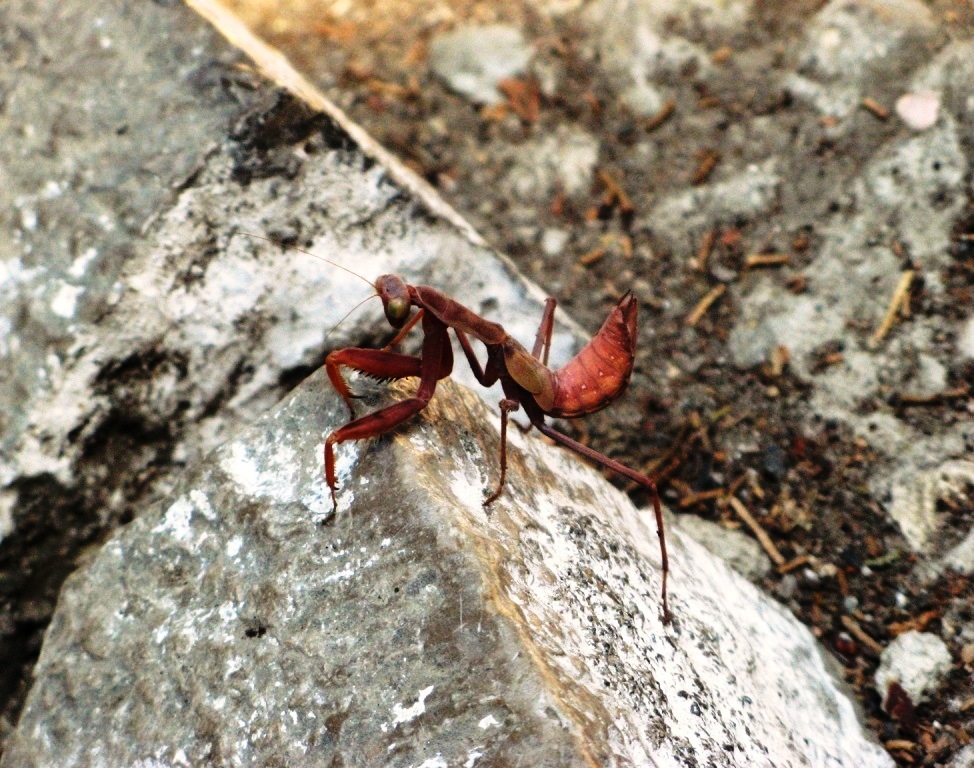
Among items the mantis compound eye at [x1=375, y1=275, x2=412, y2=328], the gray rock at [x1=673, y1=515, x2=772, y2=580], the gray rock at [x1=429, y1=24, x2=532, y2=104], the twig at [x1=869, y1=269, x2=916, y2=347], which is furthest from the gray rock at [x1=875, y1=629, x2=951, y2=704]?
the gray rock at [x1=429, y1=24, x2=532, y2=104]

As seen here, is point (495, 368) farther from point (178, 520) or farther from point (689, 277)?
point (689, 277)

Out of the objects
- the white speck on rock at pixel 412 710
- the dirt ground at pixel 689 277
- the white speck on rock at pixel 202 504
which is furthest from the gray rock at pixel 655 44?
the white speck on rock at pixel 412 710

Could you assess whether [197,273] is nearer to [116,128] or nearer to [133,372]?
[133,372]

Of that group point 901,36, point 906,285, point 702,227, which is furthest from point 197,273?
point 901,36

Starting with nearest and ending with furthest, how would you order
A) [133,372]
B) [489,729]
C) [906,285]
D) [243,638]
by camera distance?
[489,729], [243,638], [133,372], [906,285]

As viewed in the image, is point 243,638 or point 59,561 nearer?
point 243,638

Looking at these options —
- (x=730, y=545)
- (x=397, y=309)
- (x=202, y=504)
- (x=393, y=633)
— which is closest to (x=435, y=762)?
(x=393, y=633)

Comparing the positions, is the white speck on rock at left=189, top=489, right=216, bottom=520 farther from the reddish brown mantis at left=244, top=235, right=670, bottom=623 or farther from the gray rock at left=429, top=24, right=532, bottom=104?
the gray rock at left=429, top=24, right=532, bottom=104

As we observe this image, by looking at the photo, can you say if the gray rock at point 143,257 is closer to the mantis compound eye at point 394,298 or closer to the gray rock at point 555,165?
the mantis compound eye at point 394,298
